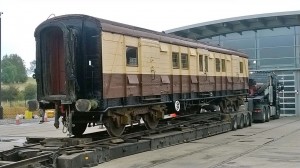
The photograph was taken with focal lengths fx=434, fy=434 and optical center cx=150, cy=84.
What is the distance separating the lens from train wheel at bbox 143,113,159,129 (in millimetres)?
14959

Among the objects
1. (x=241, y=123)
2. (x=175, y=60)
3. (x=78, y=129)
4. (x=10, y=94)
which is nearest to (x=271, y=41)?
(x=241, y=123)

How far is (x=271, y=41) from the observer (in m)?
35.4

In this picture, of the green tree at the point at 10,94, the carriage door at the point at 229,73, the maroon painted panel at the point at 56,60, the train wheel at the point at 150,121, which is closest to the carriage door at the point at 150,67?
the train wheel at the point at 150,121

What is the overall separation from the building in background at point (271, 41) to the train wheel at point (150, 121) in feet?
67.4

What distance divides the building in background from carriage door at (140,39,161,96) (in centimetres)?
2051

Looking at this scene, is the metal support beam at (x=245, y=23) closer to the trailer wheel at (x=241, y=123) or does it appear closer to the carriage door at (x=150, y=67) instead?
the trailer wheel at (x=241, y=123)

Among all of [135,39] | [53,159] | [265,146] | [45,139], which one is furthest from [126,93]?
[265,146]

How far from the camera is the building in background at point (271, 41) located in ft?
→ 112

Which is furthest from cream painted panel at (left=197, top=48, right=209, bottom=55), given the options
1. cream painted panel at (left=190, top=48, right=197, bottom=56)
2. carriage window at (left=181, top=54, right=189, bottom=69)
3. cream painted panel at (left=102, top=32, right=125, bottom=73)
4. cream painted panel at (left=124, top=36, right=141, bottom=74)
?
cream painted panel at (left=102, top=32, right=125, bottom=73)

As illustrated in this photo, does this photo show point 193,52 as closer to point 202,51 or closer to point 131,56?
point 202,51

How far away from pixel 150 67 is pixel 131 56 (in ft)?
3.47

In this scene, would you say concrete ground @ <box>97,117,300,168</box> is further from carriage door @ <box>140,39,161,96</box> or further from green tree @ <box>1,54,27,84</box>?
green tree @ <box>1,54,27,84</box>

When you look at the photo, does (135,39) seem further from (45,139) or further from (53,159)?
(53,159)

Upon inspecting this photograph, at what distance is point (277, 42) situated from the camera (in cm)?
3522
